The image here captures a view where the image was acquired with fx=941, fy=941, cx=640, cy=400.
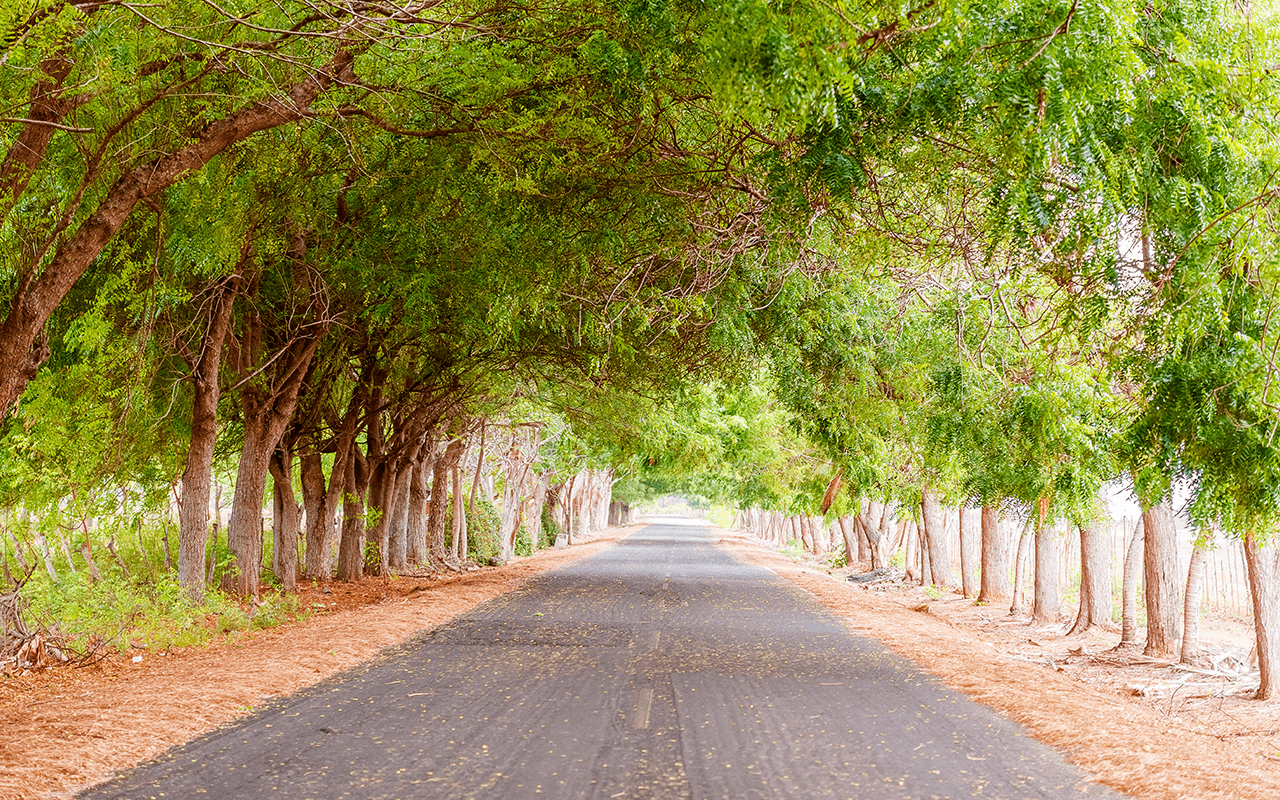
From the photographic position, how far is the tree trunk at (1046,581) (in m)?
17.9

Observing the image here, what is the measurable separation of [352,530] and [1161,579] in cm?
1713

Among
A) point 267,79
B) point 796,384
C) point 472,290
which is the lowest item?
point 796,384

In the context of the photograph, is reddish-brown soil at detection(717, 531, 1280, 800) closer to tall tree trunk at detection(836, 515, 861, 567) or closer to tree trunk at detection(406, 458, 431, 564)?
tree trunk at detection(406, 458, 431, 564)

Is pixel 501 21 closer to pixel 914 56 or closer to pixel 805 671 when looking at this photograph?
pixel 914 56

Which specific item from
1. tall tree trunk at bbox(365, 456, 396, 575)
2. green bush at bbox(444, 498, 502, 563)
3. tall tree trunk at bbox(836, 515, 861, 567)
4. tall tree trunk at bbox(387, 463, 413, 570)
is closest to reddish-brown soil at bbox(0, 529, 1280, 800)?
tall tree trunk at bbox(365, 456, 396, 575)

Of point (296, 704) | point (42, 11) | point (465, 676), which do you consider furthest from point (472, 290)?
point (42, 11)

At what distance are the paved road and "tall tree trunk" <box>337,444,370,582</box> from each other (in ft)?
33.3

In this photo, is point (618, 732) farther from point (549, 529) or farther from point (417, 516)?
point (549, 529)

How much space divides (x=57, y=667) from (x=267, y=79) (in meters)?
6.82

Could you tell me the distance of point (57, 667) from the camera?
1021cm

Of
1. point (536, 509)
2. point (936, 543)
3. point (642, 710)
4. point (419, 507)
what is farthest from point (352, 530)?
point (536, 509)

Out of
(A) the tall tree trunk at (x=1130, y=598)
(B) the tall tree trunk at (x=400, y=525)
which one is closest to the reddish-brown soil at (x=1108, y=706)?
(A) the tall tree trunk at (x=1130, y=598)

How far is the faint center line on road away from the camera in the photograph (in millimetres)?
7578

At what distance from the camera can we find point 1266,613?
1076 centimetres
